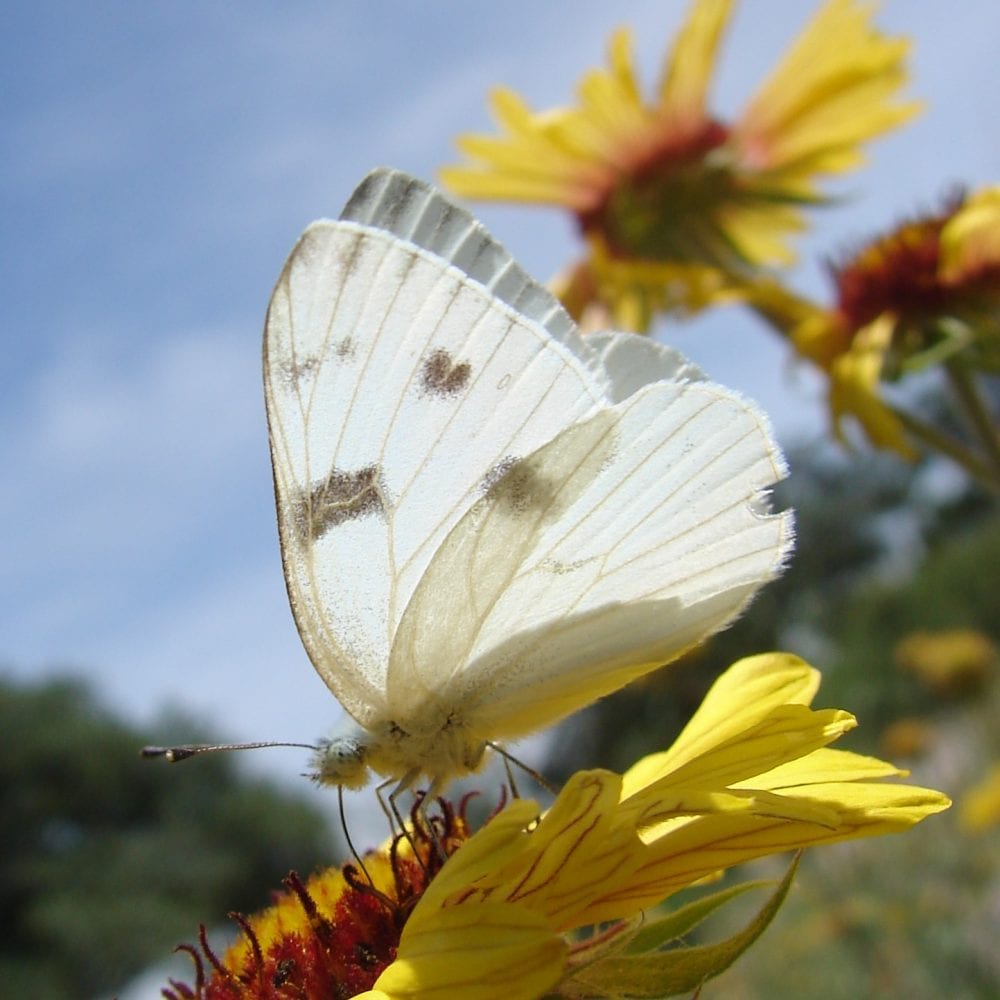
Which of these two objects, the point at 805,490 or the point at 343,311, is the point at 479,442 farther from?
the point at 805,490

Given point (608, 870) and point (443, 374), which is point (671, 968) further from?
point (443, 374)

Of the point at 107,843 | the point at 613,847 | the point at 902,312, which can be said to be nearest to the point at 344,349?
the point at 613,847

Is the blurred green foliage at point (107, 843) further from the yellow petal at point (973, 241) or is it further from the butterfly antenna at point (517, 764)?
the butterfly antenna at point (517, 764)

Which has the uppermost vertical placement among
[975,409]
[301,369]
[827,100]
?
[827,100]

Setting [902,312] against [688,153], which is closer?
[902,312]

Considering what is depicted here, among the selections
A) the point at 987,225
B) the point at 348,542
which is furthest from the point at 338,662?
the point at 987,225

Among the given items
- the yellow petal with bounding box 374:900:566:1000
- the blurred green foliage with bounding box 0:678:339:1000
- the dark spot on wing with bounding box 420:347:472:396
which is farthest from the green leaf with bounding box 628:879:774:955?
the blurred green foliage with bounding box 0:678:339:1000

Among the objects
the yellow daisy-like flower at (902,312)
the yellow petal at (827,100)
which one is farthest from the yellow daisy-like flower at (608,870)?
the yellow petal at (827,100)
